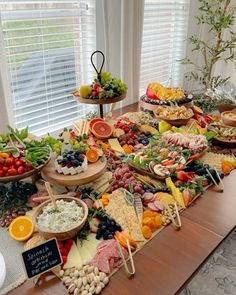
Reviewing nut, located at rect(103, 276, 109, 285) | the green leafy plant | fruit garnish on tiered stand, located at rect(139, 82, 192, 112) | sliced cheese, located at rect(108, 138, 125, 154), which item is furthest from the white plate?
the green leafy plant

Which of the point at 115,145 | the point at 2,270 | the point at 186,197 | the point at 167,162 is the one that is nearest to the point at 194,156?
the point at 167,162

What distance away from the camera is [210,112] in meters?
2.16

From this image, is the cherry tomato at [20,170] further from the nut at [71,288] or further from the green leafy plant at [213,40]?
the green leafy plant at [213,40]

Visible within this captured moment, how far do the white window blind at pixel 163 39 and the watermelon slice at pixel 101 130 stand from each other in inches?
44.0

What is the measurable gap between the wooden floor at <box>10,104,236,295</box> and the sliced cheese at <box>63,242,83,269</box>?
0.06 m

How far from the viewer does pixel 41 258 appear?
2.59 ft

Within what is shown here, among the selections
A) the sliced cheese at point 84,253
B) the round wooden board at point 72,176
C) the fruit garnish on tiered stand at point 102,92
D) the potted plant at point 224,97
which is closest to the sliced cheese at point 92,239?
the sliced cheese at point 84,253

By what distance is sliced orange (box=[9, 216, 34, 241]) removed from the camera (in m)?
0.94

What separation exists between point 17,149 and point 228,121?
1.23 metres

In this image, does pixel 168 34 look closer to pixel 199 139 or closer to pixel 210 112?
pixel 210 112

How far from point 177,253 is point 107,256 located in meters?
0.22

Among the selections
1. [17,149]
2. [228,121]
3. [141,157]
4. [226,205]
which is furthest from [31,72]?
[226,205]

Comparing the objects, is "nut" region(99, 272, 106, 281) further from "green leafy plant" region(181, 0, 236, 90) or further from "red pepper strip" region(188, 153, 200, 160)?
"green leafy plant" region(181, 0, 236, 90)

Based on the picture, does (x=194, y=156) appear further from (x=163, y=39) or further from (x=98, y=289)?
(x=163, y=39)
